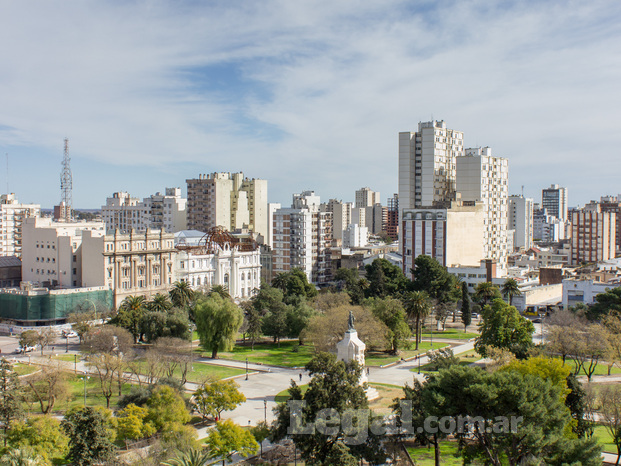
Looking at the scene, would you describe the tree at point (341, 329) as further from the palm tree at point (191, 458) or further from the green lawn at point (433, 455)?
the palm tree at point (191, 458)

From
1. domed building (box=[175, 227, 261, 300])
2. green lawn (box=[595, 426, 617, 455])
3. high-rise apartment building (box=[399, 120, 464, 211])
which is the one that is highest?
high-rise apartment building (box=[399, 120, 464, 211])

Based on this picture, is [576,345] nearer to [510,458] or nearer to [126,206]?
[510,458]

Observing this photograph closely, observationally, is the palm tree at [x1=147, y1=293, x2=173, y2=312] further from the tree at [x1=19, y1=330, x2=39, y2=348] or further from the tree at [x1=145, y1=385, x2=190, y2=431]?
the tree at [x1=145, y1=385, x2=190, y2=431]

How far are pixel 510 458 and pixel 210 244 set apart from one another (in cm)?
8208

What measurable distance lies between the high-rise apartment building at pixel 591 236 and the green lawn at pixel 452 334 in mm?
80396

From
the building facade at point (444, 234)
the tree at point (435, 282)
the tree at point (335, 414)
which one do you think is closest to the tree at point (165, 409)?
the tree at point (335, 414)

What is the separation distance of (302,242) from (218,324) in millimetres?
58367

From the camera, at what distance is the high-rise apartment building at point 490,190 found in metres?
125

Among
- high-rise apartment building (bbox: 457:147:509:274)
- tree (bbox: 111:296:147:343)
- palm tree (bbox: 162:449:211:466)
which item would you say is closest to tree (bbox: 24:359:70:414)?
palm tree (bbox: 162:449:211:466)

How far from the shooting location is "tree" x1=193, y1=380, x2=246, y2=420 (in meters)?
46.9

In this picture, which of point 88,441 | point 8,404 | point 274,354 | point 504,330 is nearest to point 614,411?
point 504,330

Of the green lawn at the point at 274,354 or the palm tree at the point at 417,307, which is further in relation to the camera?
the palm tree at the point at 417,307

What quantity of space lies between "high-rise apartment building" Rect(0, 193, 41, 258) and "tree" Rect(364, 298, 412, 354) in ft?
336

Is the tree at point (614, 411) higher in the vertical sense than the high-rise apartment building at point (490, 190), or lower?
lower
